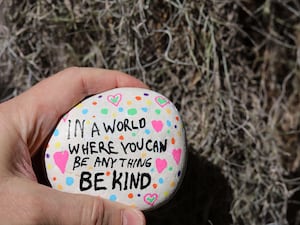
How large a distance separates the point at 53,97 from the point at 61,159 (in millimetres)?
116

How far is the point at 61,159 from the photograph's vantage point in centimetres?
95

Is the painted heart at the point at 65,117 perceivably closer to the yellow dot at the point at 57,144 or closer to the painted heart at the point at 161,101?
the yellow dot at the point at 57,144

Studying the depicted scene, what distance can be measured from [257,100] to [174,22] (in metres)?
0.27

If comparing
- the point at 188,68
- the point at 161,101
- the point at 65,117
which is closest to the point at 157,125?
the point at 161,101

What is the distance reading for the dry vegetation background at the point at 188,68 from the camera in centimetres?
120

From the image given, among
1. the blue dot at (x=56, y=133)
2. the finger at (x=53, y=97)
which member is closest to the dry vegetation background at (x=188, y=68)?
the finger at (x=53, y=97)

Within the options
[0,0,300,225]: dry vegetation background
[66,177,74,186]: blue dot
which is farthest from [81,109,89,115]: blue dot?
[0,0,300,225]: dry vegetation background

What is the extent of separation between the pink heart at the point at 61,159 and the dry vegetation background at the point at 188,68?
0.32m

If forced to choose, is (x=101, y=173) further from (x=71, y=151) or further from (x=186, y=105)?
(x=186, y=105)

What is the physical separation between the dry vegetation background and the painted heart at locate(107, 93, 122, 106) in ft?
0.74

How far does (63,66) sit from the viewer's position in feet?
4.07

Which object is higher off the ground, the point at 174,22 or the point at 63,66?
the point at 174,22

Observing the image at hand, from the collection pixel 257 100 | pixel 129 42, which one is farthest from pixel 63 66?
pixel 257 100

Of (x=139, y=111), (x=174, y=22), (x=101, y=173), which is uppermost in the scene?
(x=174, y=22)
